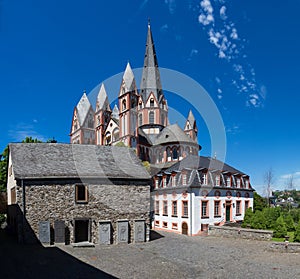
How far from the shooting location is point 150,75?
66688mm

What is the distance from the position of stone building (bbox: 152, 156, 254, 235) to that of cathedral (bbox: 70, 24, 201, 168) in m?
15.7

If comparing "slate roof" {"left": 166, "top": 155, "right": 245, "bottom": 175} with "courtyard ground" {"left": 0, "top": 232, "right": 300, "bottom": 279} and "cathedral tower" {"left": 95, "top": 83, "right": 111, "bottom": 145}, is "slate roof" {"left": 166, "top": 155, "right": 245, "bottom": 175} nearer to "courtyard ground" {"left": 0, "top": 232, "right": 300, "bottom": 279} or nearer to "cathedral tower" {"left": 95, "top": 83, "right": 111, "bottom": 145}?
"courtyard ground" {"left": 0, "top": 232, "right": 300, "bottom": 279}

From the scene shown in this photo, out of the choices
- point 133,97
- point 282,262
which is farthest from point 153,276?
point 133,97

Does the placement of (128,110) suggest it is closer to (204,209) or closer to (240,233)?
(204,209)

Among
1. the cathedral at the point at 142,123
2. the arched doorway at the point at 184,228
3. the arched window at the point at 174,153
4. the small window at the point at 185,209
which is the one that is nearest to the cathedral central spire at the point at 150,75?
the cathedral at the point at 142,123

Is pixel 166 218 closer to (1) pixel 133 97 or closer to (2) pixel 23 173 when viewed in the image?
(2) pixel 23 173

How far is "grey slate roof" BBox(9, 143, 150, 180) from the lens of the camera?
20156mm

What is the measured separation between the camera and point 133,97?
2243 inches

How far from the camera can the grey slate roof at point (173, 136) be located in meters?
51.0

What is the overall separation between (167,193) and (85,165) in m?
13.1

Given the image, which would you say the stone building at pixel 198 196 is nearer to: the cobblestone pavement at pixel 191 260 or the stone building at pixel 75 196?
the cobblestone pavement at pixel 191 260

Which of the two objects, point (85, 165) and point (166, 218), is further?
point (166, 218)

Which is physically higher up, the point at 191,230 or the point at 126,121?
the point at 126,121

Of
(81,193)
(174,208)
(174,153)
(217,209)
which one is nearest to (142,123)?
(174,153)
